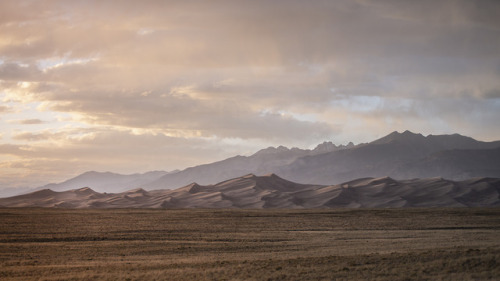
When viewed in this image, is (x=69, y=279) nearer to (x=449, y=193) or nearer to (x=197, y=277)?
(x=197, y=277)

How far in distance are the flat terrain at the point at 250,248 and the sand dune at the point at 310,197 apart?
138ft

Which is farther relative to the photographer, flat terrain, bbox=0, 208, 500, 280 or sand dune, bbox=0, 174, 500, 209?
sand dune, bbox=0, 174, 500, 209

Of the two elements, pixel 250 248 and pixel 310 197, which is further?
pixel 310 197

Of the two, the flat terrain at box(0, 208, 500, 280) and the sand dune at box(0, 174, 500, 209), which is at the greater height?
the sand dune at box(0, 174, 500, 209)

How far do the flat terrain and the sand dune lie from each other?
4210cm

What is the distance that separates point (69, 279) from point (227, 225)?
3286 cm

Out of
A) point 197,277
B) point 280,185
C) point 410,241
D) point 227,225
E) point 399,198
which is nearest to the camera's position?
point 197,277

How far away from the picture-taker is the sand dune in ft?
363

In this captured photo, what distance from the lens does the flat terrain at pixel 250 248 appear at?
2522cm

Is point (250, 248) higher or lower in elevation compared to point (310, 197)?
lower

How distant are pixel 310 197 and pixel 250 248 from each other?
81.0 metres

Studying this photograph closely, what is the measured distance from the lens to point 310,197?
117312 mm

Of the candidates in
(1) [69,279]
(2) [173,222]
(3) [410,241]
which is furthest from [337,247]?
(2) [173,222]

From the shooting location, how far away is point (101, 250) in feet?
121
